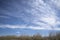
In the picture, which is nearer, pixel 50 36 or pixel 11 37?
pixel 50 36

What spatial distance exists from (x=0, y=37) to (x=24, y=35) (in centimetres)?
300

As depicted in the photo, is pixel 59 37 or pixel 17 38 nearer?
pixel 59 37

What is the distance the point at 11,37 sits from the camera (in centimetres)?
2056

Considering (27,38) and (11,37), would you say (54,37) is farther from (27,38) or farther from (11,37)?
(11,37)

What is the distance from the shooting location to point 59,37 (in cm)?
1844

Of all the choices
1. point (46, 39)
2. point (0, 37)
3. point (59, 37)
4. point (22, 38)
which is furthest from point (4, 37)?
point (59, 37)

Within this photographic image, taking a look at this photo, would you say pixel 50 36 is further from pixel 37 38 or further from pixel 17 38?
pixel 17 38

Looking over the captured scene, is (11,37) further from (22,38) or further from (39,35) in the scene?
(39,35)

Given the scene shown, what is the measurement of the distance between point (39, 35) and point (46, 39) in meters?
1.40

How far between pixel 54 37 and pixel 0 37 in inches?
261

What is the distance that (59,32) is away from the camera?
1964 cm

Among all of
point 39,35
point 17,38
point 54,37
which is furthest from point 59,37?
point 17,38

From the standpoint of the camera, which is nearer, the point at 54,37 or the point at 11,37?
the point at 54,37

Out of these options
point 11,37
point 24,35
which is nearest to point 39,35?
point 24,35
